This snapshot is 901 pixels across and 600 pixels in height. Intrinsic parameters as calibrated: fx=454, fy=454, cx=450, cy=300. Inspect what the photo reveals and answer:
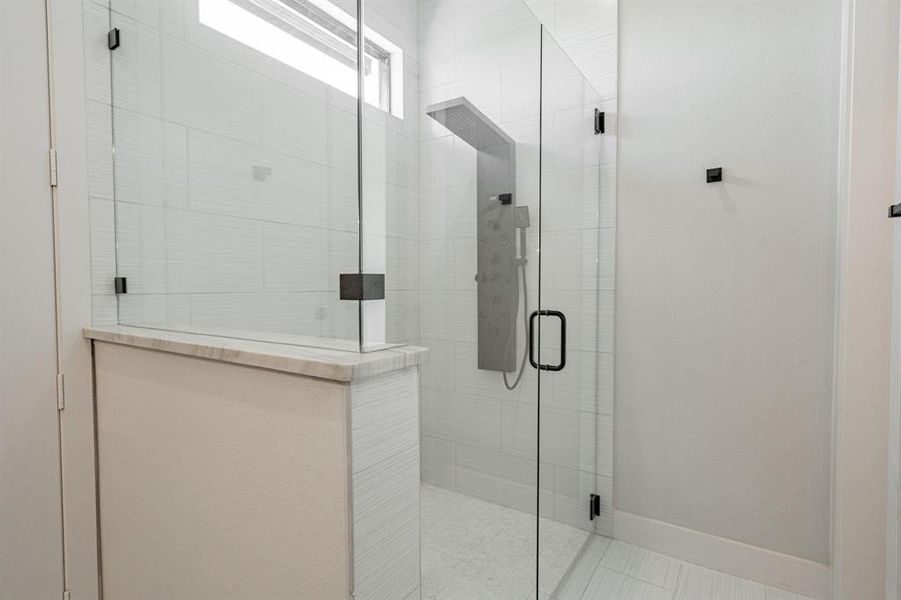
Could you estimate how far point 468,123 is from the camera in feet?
3.98

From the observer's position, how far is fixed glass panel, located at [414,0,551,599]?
116 centimetres

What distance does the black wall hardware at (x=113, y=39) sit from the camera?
1392mm

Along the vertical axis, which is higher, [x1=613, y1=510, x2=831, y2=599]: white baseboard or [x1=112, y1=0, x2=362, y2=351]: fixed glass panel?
[x1=112, y1=0, x2=362, y2=351]: fixed glass panel

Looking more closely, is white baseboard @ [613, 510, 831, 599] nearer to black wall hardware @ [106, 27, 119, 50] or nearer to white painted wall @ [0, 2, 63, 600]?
white painted wall @ [0, 2, 63, 600]

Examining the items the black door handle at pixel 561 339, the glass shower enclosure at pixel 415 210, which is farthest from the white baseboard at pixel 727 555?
the black door handle at pixel 561 339

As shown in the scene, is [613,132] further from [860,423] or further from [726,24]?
[860,423]

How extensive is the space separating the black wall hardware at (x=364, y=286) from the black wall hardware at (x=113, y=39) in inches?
46.1

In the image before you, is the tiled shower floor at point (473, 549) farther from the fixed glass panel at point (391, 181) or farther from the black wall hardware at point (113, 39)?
the black wall hardware at point (113, 39)

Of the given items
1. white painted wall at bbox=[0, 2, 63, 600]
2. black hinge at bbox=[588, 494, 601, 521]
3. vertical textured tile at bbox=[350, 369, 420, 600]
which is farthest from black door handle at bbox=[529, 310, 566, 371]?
white painted wall at bbox=[0, 2, 63, 600]

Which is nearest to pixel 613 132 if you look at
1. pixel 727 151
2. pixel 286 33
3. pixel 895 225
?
pixel 727 151

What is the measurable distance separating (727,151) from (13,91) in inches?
89.8

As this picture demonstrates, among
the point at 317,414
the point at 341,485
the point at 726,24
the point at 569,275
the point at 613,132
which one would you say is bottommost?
the point at 341,485

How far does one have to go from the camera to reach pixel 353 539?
0.77m

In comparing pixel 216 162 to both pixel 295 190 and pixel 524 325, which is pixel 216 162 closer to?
pixel 295 190
